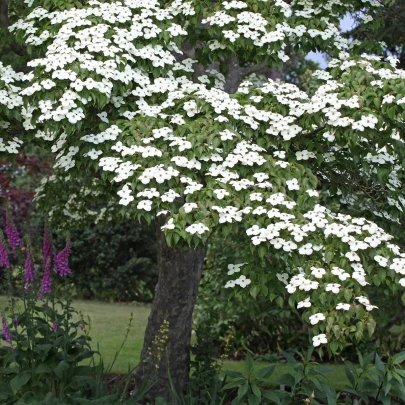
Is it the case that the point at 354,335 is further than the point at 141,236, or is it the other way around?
the point at 141,236

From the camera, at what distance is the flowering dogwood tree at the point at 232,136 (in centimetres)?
348

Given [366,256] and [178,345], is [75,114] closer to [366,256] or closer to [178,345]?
[366,256]

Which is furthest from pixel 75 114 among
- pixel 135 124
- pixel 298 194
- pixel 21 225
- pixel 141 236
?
pixel 141 236

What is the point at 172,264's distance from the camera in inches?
208

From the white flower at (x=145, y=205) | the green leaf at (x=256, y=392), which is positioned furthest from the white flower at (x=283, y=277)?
the green leaf at (x=256, y=392)

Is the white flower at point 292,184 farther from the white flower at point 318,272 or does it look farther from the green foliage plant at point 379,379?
the green foliage plant at point 379,379

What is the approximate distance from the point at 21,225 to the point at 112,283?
2.04 metres

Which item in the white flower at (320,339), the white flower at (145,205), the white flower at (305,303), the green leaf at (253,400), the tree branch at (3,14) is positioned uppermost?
the tree branch at (3,14)

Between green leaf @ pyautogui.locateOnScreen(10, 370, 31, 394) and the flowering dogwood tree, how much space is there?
142 centimetres

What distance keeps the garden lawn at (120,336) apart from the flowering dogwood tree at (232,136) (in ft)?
5.92

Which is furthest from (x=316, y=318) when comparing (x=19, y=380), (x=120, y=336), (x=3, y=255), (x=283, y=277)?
(x=120, y=336)

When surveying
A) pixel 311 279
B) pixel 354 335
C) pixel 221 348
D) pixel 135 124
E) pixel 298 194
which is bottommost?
pixel 221 348

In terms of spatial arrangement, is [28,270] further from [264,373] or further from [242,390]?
[264,373]

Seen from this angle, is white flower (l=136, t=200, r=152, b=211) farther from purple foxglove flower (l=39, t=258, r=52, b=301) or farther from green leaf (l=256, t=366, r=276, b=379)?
green leaf (l=256, t=366, r=276, b=379)
